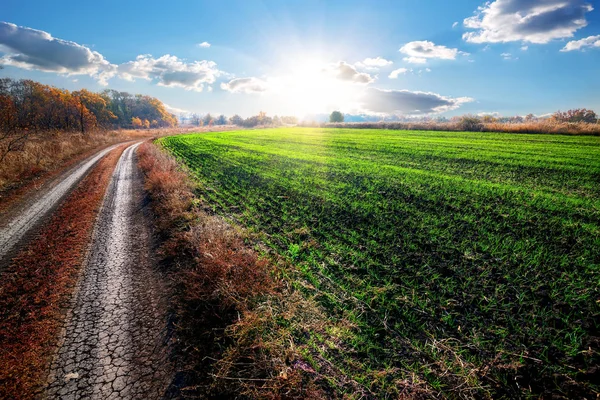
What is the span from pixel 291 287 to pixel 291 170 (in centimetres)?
1214

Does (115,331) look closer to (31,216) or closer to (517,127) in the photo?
(31,216)

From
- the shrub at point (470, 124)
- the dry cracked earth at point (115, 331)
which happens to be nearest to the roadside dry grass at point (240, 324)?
the dry cracked earth at point (115, 331)

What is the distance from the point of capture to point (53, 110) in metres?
67.0

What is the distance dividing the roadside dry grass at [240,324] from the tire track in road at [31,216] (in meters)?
5.77

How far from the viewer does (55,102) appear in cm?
7675

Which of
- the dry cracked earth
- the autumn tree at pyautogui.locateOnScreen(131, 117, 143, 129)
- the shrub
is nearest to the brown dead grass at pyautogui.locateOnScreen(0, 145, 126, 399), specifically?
the dry cracked earth

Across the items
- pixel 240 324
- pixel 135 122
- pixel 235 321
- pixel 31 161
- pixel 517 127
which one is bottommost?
pixel 235 321

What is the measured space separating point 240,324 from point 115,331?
110 inches

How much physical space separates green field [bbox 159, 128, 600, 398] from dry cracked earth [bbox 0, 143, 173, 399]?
2510 millimetres

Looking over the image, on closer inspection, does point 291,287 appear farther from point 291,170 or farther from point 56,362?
point 291,170

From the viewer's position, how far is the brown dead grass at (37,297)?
4.35m

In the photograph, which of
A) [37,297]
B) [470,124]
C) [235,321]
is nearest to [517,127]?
[470,124]

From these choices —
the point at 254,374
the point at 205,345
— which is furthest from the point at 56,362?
the point at 254,374

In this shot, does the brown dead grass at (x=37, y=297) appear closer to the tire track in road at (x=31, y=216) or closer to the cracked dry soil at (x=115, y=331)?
the cracked dry soil at (x=115, y=331)
